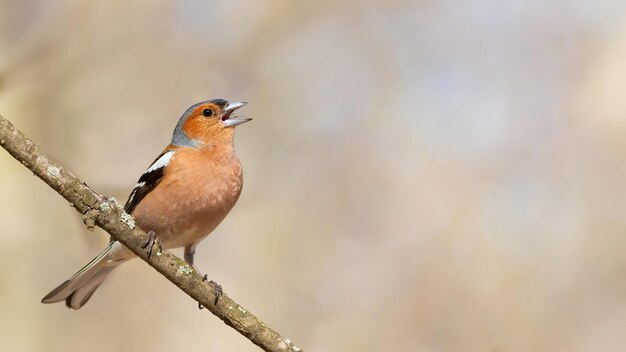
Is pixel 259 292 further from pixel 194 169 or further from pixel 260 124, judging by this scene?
pixel 194 169

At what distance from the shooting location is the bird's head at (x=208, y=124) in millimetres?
5895

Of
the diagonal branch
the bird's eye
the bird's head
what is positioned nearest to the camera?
the diagonal branch

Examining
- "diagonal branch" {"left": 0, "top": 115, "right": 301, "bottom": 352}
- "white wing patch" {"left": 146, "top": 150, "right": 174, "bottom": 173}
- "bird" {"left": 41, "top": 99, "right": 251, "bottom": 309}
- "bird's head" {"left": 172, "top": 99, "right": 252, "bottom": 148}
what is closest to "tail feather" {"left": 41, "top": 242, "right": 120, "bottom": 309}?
"bird" {"left": 41, "top": 99, "right": 251, "bottom": 309}

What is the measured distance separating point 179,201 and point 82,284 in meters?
0.89

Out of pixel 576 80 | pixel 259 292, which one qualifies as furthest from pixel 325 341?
pixel 576 80

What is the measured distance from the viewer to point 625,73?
7.55 metres

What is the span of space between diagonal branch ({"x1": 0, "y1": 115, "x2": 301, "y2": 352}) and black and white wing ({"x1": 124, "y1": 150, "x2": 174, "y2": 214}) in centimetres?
161

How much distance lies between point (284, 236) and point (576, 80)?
3.13 metres

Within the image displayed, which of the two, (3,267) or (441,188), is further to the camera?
(441,188)

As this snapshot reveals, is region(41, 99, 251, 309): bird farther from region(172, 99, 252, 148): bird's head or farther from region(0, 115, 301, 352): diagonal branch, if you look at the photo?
region(0, 115, 301, 352): diagonal branch

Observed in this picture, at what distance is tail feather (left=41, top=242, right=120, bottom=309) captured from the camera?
5203mm

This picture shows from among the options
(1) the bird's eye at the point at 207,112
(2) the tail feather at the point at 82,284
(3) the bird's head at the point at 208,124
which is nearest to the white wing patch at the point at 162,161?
(3) the bird's head at the point at 208,124

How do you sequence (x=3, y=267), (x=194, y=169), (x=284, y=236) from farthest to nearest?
(x=284, y=236), (x=3, y=267), (x=194, y=169)

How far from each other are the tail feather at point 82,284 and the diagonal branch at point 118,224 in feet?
4.21
